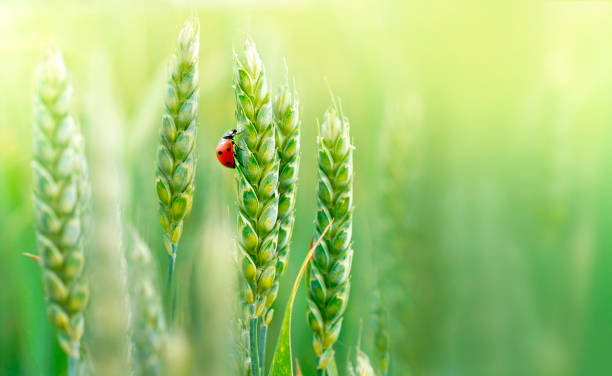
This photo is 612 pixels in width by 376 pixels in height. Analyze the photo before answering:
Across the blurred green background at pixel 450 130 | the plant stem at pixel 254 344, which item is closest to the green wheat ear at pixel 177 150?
the plant stem at pixel 254 344

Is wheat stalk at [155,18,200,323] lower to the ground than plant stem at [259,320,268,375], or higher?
higher

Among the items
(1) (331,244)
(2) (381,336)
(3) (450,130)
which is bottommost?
(2) (381,336)

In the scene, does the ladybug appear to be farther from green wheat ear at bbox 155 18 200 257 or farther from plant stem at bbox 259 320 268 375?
plant stem at bbox 259 320 268 375

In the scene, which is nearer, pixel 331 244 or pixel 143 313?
pixel 331 244

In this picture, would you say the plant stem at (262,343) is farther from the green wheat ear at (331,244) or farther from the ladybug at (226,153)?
the ladybug at (226,153)

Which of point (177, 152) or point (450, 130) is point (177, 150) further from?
point (450, 130)

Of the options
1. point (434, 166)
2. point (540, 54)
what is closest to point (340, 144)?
point (434, 166)

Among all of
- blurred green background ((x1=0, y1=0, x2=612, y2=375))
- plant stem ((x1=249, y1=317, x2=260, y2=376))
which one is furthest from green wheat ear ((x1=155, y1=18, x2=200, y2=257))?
blurred green background ((x1=0, y1=0, x2=612, y2=375))

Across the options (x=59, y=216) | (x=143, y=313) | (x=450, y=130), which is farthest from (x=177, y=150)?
(x=450, y=130)
